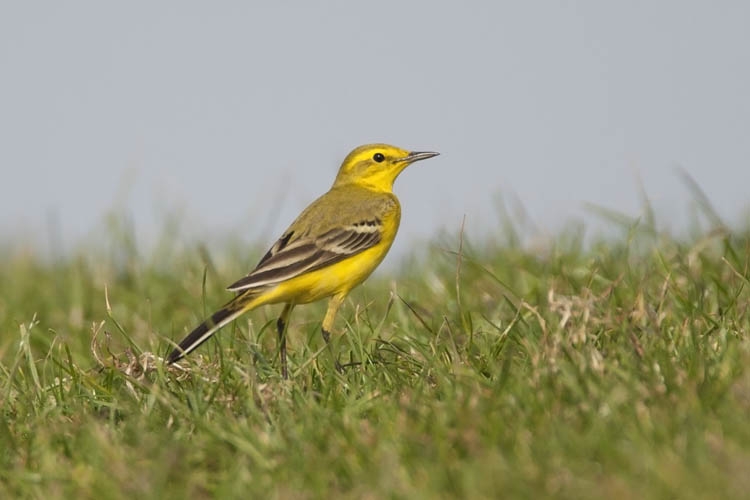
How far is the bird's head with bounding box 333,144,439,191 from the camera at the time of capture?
9.02 metres

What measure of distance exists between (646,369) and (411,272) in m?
5.03

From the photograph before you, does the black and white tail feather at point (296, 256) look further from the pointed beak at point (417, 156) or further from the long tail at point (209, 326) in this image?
the pointed beak at point (417, 156)

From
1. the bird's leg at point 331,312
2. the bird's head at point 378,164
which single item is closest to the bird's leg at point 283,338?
Answer: the bird's leg at point 331,312

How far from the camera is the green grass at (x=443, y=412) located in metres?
4.23

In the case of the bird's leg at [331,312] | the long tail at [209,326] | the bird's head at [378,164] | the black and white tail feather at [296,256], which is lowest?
the bird's leg at [331,312]

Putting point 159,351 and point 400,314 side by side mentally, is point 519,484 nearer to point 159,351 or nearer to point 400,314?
point 159,351

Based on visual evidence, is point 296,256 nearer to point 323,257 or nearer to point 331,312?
point 323,257

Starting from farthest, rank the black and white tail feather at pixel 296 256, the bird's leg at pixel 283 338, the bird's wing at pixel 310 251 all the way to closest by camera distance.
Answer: the bird's wing at pixel 310 251
the black and white tail feather at pixel 296 256
the bird's leg at pixel 283 338

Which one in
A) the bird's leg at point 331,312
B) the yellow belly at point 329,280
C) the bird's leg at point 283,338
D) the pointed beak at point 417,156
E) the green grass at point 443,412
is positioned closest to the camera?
the green grass at point 443,412

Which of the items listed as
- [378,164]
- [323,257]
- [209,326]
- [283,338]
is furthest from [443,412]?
[378,164]

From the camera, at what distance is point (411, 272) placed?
1031 centimetres

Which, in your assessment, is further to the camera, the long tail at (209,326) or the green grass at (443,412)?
the long tail at (209,326)

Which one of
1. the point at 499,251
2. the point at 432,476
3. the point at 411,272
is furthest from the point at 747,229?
the point at 432,476

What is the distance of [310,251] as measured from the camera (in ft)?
25.2
